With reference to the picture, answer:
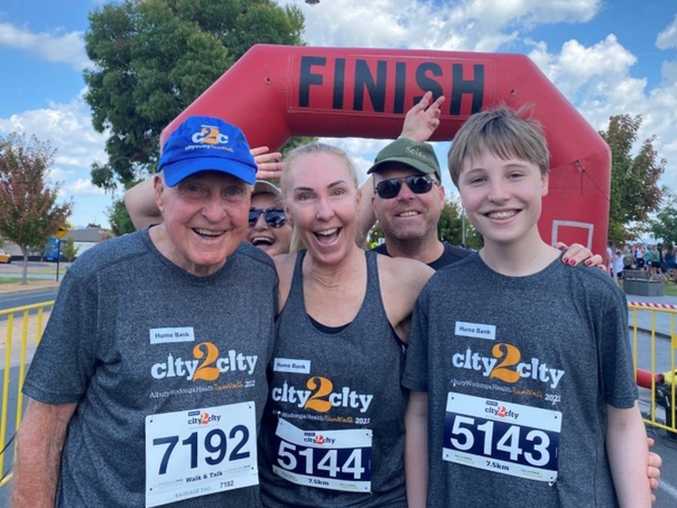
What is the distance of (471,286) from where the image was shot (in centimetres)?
173

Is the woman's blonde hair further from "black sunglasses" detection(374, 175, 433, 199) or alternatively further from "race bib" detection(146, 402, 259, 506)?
"race bib" detection(146, 402, 259, 506)

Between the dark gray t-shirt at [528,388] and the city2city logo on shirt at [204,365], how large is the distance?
684 mm

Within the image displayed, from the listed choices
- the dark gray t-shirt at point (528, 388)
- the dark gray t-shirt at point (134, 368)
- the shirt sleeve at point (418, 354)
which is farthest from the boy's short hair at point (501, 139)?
the dark gray t-shirt at point (134, 368)

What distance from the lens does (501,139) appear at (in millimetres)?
1661

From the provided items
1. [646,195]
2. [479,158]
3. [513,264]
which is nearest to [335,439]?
[513,264]

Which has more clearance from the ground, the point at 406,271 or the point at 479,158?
the point at 479,158

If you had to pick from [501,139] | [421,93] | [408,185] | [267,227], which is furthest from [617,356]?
[421,93]

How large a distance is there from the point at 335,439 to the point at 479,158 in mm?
1137

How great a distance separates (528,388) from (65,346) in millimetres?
1500

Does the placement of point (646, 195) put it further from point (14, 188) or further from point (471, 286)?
point (14, 188)

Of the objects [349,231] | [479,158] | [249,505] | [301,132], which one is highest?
[301,132]

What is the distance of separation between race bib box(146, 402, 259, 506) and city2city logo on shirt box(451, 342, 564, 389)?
0.77m

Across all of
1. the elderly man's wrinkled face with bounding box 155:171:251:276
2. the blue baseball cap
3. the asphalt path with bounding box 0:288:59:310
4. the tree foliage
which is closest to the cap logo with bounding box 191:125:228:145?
the blue baseball cap

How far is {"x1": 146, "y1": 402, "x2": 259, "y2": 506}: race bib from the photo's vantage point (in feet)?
5.17
